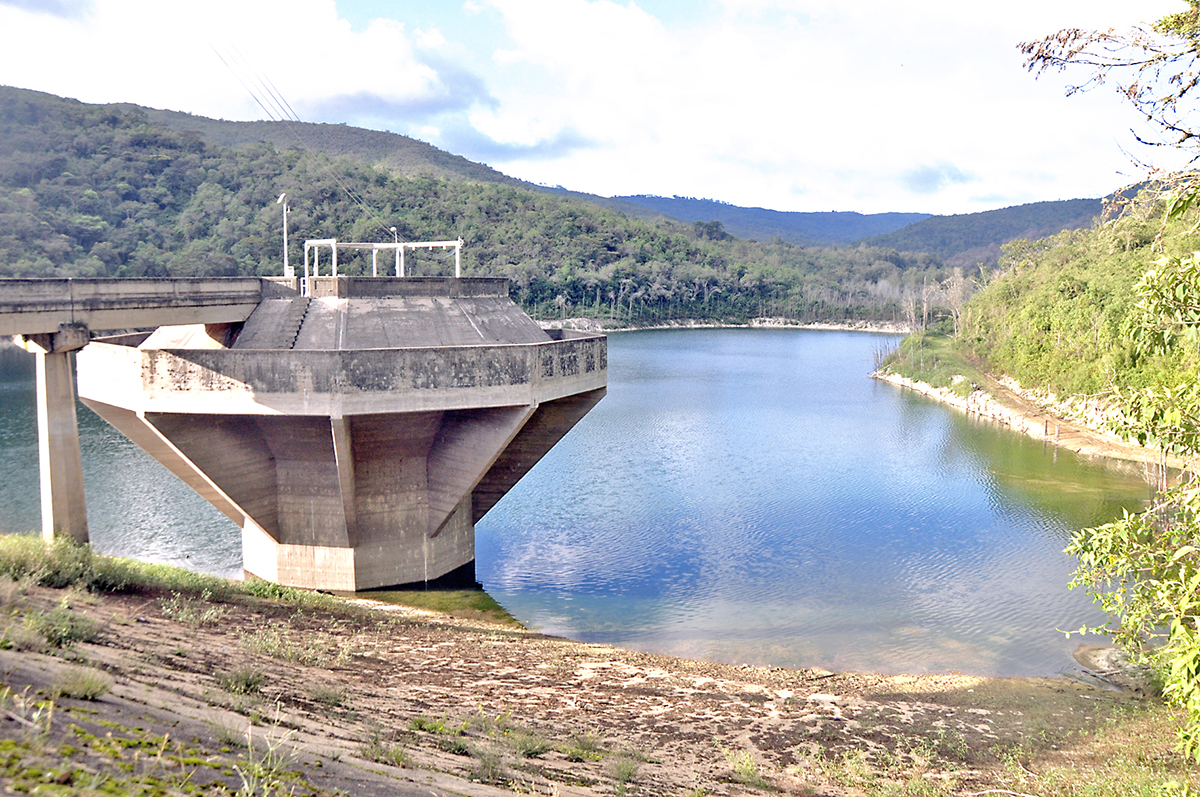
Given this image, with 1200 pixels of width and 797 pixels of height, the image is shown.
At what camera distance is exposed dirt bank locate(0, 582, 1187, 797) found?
5949 millimetres

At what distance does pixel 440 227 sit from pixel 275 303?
339ft

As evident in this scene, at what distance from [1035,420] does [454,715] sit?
42387mm

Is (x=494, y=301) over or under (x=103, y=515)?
over

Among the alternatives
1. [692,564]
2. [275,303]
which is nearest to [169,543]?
[275,303]

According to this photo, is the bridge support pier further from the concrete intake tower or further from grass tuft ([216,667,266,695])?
grass tuft ([216,667,266,695])

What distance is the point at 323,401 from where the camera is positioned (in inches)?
587

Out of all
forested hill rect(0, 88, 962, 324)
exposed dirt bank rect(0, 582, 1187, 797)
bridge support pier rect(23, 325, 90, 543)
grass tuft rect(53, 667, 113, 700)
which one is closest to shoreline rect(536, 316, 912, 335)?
forested hill rect(0, 88, 962, 324)

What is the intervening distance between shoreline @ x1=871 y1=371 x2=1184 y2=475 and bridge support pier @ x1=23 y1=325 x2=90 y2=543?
28622 mm

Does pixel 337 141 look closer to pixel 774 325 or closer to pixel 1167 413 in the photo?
pixel 774 325

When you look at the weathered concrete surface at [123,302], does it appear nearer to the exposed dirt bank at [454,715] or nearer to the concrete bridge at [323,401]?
the concrete bridge at [323,401]

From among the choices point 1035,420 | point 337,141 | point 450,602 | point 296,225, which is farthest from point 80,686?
point 337,141

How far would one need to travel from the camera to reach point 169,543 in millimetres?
21297

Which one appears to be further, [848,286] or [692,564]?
[848,286]

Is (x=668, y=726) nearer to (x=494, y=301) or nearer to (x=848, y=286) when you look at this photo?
(x=494, y=301)
